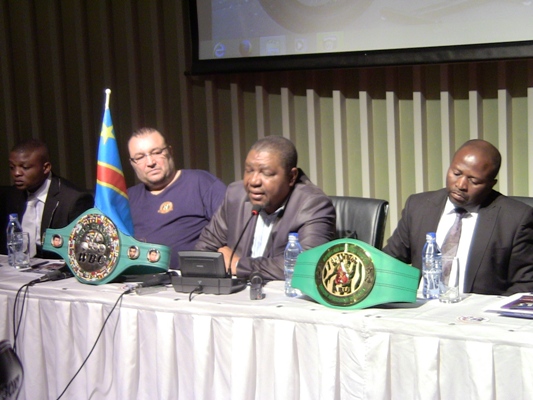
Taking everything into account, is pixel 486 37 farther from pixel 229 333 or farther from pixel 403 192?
pixel 229 333

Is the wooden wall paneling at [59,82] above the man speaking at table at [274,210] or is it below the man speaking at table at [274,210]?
above

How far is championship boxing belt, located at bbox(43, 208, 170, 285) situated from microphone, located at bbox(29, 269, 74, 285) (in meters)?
0.10

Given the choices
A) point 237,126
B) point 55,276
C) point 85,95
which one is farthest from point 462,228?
point 85,95

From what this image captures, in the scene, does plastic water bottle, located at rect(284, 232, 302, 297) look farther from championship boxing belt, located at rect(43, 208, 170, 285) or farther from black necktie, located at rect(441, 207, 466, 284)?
black necktie, located at rect(441, 207, 466, 284)

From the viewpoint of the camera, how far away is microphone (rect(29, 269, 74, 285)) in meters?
3.06

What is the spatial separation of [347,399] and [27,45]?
410 centimetres

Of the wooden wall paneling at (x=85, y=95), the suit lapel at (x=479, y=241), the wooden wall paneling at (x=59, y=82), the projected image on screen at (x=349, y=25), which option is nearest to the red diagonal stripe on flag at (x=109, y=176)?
the suit lapel at (x=479, y=241)

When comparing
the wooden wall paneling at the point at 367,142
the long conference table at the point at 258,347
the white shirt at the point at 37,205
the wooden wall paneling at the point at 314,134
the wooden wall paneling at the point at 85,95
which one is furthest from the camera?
the wooden wall paneling at the point at 85,95

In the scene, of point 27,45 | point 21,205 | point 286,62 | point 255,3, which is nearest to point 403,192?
point 286,62

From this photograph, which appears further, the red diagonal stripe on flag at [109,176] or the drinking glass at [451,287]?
the red diagonal stripe on flag at [109,176]

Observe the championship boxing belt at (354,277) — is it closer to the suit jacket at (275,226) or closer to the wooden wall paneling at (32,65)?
the suit jacket at (275,226)

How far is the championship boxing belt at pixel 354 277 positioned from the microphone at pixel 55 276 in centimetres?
107

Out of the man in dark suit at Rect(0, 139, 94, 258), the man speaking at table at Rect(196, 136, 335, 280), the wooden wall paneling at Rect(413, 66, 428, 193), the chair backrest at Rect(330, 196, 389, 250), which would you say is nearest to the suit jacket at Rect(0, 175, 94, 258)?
the man in dark suit at Rect(0, 139, 94, 258)

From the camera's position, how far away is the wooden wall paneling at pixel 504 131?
414cm
